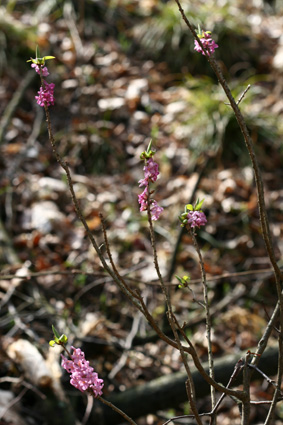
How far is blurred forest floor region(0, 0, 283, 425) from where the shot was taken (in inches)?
105

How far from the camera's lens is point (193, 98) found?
15.5ft

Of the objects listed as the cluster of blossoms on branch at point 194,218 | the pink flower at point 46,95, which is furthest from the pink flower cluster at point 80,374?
the pink flower at point 46,95

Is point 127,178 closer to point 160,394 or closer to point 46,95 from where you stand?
point 160,394

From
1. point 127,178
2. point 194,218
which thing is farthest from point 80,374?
point 127,178

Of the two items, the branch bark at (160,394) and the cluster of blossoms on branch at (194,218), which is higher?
the cluster of blossoms on branch at (194,218)

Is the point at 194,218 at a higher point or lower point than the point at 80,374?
higher

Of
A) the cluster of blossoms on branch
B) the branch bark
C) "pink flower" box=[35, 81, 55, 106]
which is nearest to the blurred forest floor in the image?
the branch bark

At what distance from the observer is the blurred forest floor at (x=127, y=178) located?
8.74 feet

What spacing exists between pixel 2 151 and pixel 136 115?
139 centimetres

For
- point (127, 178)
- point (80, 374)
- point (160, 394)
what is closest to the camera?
point (80, 374)

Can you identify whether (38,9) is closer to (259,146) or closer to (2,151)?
(2,151)

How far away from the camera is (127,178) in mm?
4336

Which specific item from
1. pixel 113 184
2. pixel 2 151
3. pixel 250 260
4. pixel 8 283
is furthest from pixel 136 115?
pixel 8 283

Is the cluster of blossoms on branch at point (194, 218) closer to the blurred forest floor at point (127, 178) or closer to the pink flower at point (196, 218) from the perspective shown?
the pink flower at point (196, 218)
